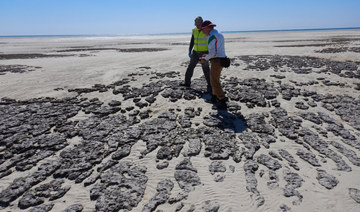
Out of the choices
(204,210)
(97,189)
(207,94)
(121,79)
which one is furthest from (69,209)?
(121,79)

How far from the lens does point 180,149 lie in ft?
17.3

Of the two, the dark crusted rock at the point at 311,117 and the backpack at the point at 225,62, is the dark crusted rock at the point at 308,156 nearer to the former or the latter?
the dark crusted rock at the point at 311,117

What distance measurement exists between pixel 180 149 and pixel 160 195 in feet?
5.09

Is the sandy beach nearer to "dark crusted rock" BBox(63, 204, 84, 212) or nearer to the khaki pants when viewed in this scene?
"dark crusted rock" BBox(63, 204, 84, 212)

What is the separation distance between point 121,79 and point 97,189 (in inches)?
345

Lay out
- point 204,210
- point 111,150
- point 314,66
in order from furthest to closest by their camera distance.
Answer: point 314,66 → point 111,150 → point 204,210

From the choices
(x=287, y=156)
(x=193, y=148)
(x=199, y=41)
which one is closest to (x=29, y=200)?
(x=193, y=148)

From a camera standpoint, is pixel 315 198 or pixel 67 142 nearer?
pixel 315 198

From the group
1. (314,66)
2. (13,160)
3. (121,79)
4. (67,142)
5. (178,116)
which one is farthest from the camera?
(314,66)

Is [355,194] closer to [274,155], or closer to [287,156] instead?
[287,156]

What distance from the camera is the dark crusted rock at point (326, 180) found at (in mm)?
4001

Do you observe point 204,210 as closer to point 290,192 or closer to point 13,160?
point 290,192

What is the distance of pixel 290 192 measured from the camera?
384 centimetres

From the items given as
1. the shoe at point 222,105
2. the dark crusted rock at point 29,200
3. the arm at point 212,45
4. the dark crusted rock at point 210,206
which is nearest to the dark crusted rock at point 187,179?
the dark crusted rock at point 210,206
